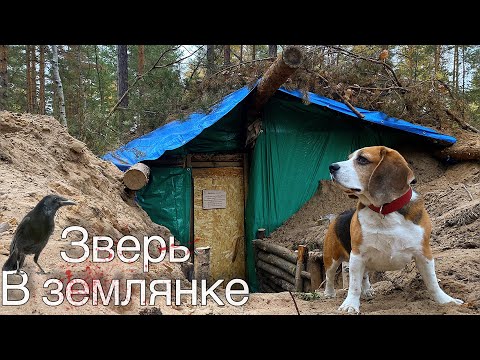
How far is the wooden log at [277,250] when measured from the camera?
9067mm


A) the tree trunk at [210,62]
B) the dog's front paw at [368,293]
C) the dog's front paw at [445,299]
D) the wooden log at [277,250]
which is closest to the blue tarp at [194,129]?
the tree trunk at [210,62]

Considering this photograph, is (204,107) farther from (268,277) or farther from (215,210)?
(268,277)

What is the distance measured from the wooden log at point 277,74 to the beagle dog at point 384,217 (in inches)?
174

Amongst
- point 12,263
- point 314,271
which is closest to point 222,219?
point 314,271

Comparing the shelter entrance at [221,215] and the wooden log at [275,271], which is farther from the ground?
the shelter entrance at [221,215]

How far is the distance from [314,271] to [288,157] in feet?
13.0

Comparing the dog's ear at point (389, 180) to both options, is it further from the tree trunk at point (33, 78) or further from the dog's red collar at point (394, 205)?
the tree trunk at point (33, 78)

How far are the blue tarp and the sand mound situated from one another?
1596 mm

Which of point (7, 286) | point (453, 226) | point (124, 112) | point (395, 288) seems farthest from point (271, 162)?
point (7, 286)

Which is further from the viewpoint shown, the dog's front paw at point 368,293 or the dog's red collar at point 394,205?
the dog's front paw at point 368,293

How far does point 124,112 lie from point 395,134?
668cm

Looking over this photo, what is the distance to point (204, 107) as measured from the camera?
9961 mm

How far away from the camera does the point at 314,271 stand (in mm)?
7910

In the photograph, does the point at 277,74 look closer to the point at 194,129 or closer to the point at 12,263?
the point at 194,129
